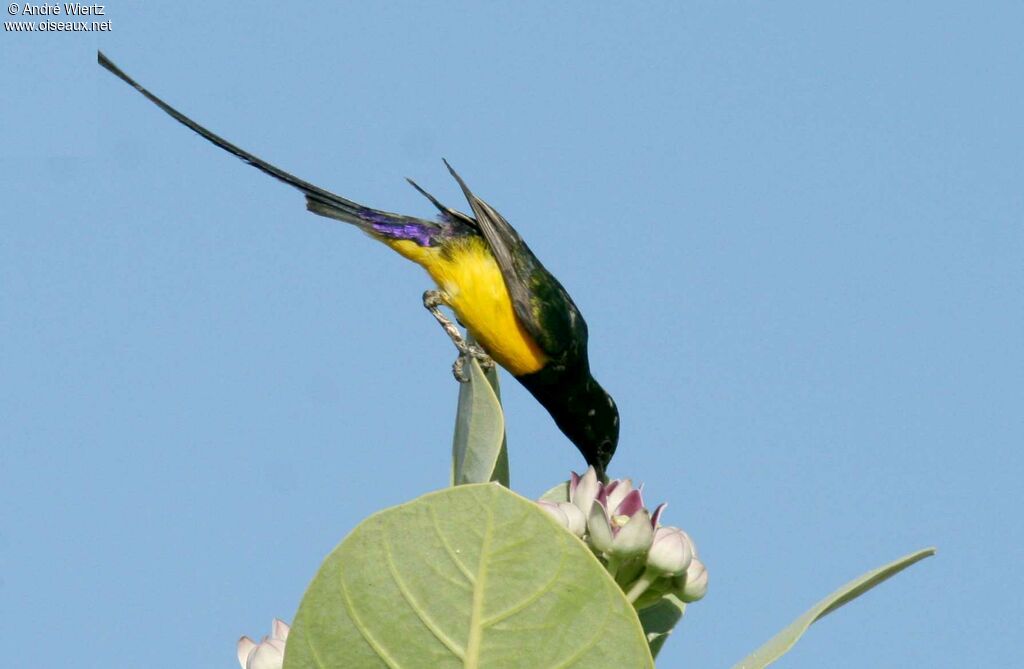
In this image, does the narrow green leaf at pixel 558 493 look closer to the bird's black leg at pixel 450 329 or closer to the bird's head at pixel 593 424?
the bird's black leg at pixel 450 329

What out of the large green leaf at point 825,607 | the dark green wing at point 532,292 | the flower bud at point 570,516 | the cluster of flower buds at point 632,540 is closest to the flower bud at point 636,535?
the cluster of flower buds at point 632,540

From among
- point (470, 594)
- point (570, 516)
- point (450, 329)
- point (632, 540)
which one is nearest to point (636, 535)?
point (632, 540)

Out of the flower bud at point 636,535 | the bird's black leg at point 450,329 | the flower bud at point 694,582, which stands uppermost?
the bird's black leg at point 450,329

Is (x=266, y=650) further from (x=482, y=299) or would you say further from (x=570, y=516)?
(x=482, y=299)

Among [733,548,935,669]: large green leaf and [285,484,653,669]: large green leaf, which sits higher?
[285,484,653,669]: large green leaf

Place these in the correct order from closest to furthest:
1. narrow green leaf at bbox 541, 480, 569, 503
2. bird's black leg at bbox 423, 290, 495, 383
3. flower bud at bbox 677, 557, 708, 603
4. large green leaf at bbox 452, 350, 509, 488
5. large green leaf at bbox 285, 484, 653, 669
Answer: large green leaf at bbox 285, 484, 653, 669 → flower bud at bbox 677, 557, 708, 603 → large green leaf at bbox 452, 350, 509, 488 → narrow green leaf at bbox 541, 480, 569, 503 → bird's black leg at bbox 423, 290, 495, 383

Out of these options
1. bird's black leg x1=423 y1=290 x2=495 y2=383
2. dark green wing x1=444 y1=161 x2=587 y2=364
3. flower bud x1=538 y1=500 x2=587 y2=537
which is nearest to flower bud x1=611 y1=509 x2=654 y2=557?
flower bud x1=538 y1=500 x2=587 y2=537

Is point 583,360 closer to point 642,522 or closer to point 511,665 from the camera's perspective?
point 642,522

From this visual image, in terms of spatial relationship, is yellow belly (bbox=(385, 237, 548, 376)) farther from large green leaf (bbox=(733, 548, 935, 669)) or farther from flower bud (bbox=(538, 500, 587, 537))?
large green leaf (bbox=(733, 548, 935, 669))
